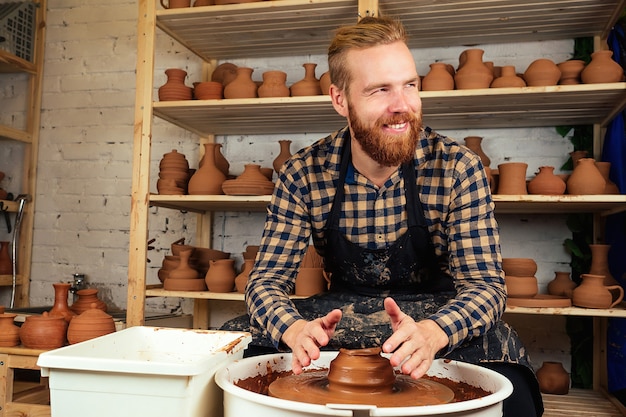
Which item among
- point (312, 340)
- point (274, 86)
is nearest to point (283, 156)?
point (274, 86)

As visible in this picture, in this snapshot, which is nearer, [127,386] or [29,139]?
[127,386]

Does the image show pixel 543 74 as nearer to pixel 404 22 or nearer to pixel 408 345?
pixel 404 22

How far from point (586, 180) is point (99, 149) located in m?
3.26

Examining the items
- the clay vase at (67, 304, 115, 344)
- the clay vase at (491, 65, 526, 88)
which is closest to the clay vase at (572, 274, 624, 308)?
the clay vase at (491, 65, 526, 88)

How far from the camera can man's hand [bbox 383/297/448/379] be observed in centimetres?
125

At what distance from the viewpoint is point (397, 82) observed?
6.24ft

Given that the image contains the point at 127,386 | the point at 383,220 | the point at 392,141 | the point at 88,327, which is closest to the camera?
the point at 127,386

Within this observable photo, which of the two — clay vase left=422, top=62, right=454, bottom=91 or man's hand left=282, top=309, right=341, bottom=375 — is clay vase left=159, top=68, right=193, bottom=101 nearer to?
clay vase left=422, top=62, right=454, bottom=91

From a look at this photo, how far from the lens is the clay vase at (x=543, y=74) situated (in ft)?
9.74

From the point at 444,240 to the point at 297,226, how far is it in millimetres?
543

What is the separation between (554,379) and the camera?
318cm

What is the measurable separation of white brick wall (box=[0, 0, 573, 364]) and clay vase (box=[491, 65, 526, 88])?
125 cm

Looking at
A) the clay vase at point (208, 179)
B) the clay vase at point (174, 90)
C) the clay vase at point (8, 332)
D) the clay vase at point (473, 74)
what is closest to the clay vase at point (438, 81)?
the clay vase at point (473, 74)

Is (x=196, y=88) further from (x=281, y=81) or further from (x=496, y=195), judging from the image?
(x=496, y=195)
